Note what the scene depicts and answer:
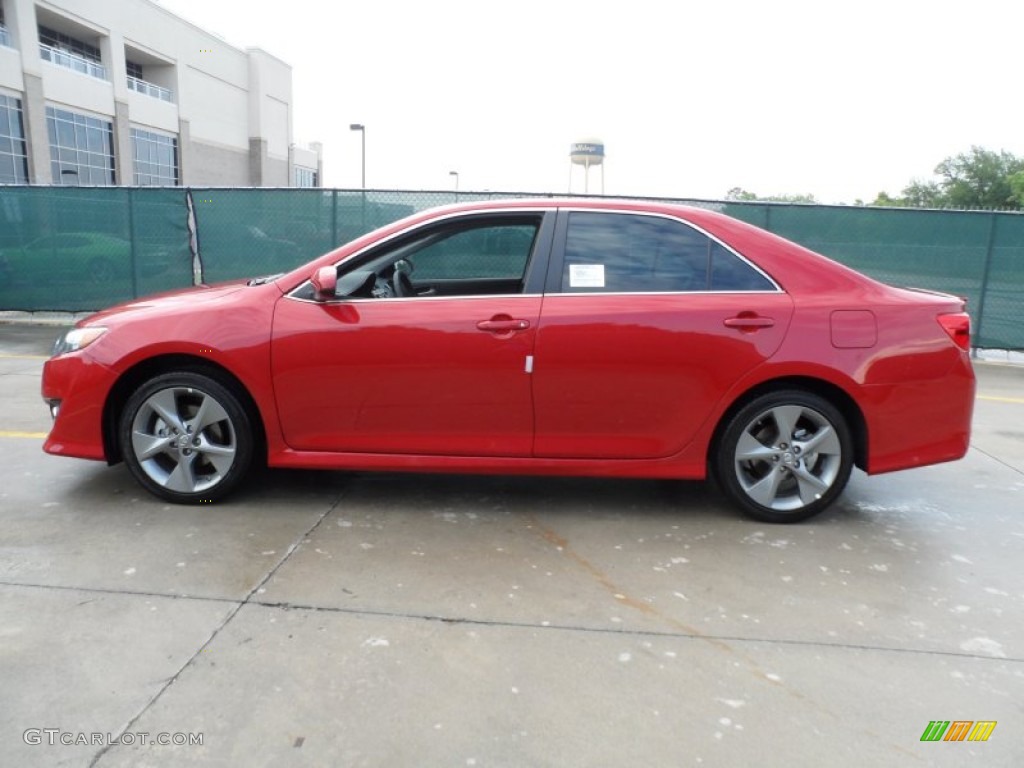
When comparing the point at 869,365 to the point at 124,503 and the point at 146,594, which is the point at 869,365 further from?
the point at 124,503

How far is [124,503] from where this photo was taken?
13.8 feet

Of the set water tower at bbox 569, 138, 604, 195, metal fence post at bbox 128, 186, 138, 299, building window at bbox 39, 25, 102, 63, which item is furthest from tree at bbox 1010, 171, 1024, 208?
building window at bbox 39, 25, 102, 63

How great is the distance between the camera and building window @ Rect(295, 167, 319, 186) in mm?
61594


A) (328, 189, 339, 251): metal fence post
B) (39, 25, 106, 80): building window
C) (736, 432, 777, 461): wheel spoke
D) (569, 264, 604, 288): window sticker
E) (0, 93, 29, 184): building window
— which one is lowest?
(736, 432, 777, 461): wheel spoke

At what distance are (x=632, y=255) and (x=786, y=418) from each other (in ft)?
3.79

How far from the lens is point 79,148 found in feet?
125

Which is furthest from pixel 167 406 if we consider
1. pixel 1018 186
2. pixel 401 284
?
pixel 1018 186

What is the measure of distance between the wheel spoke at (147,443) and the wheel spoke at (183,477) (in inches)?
4.6

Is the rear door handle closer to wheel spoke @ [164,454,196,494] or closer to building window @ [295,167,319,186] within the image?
wheel spoke @ [164,454,196,494]

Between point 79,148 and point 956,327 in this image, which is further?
point 79,148

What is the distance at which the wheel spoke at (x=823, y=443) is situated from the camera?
396 centimetres

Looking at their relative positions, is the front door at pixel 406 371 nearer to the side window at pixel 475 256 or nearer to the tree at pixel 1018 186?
the side window at pixel 475 256

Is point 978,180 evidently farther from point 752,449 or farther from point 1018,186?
point 752,449

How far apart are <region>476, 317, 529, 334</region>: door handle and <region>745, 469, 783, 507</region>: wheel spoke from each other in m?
1.46
